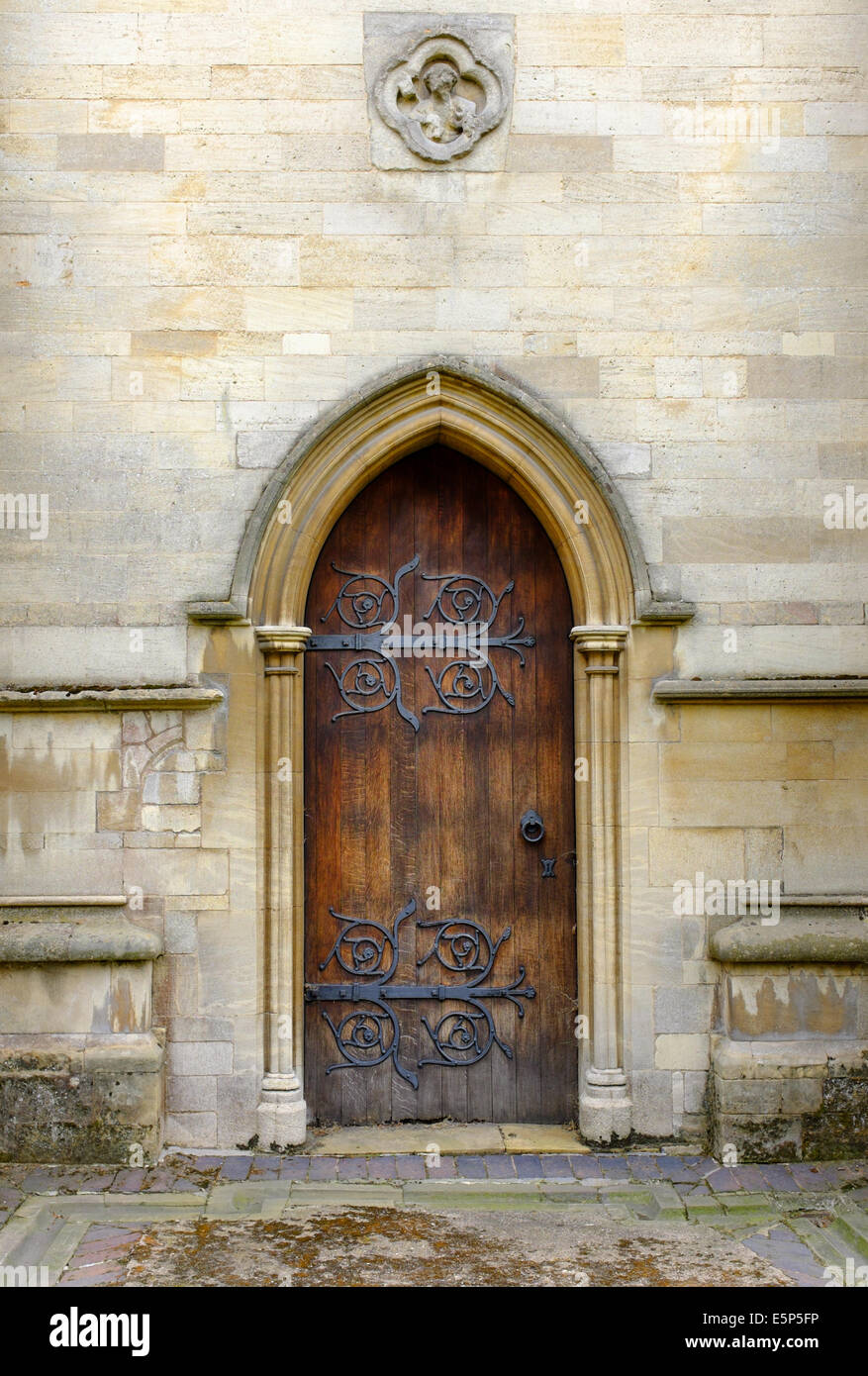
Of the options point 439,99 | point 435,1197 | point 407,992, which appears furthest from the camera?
point 407,992

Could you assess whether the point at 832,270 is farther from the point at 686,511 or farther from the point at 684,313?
the point at 686,511

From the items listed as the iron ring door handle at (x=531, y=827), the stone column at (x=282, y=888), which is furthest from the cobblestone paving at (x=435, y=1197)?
the iron ring door handle at (x=531, y=827)

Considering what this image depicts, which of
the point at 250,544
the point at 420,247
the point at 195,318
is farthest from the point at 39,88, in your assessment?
the point at 250,544

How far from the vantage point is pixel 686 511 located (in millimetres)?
5562

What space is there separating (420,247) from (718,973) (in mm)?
3420

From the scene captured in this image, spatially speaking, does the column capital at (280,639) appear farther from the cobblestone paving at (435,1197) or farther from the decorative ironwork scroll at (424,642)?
the cobblestone paving at (435,1197)

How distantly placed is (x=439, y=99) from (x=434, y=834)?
327 cm

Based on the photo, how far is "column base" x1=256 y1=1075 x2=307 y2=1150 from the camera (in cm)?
538

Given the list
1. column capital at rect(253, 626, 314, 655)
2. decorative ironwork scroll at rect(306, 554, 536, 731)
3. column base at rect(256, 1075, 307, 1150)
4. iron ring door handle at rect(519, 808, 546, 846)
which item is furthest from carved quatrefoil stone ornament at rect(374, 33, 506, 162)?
column base at rect(256, 1075, 307, 1150)

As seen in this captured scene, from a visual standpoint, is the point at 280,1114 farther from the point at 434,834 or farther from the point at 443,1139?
the point at 434,834

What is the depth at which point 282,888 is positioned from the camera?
5.48 metres

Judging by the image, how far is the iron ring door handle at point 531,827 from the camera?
574cm

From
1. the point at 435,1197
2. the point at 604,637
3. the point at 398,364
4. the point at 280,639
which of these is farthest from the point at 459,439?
the point at 435,1197

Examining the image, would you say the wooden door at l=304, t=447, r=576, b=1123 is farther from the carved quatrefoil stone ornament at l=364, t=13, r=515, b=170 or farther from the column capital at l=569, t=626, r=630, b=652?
the carved quatrefoil stone ornament at l=364, t=13, r=515, b=170
